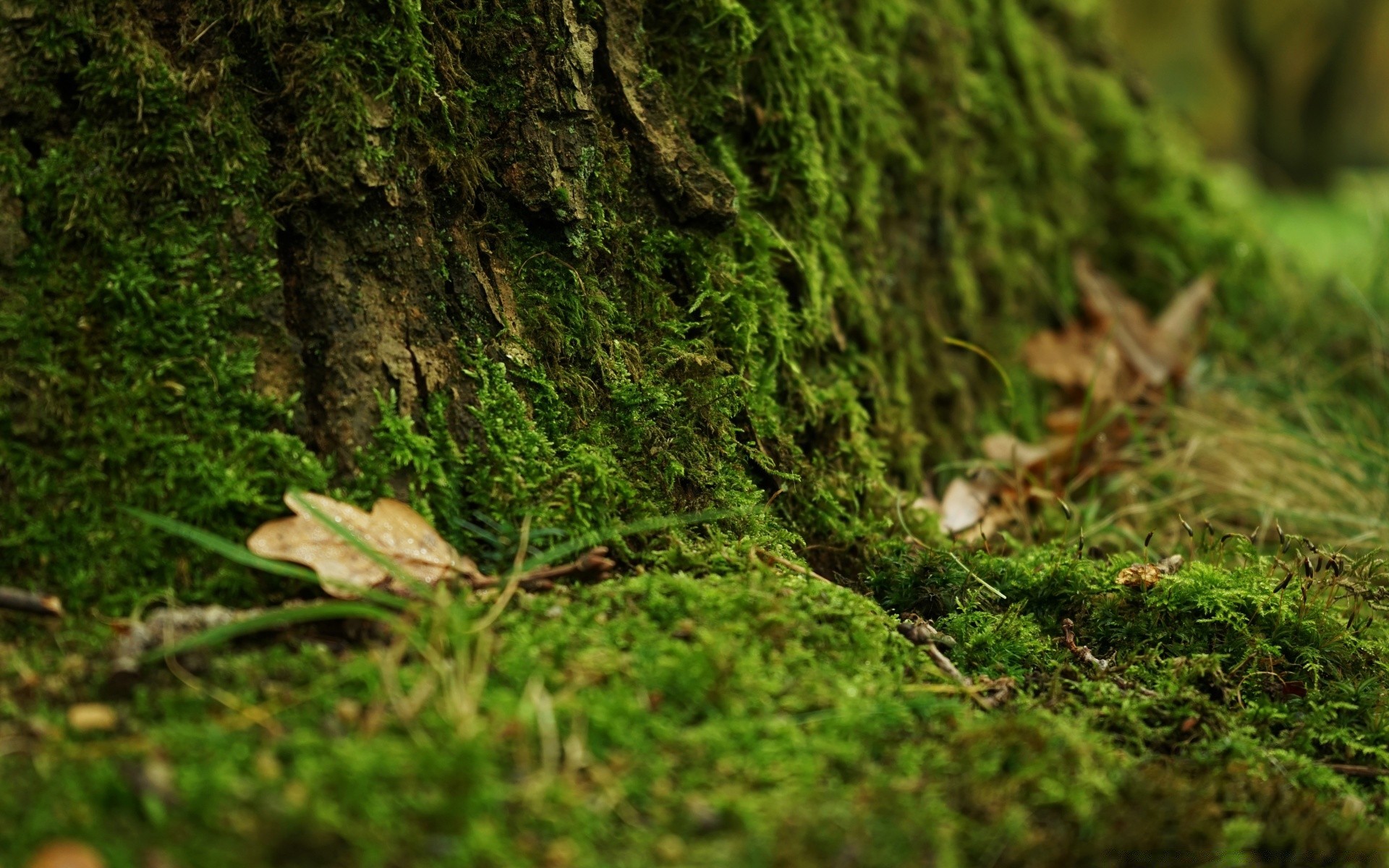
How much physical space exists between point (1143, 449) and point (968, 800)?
218 centimetres

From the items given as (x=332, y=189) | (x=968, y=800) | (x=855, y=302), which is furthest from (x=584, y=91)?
(x=968, y=800)

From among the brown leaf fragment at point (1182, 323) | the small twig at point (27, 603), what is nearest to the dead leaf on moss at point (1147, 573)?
the brown leaf fragment at point (1182, 323)

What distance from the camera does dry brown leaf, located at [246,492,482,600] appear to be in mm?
1681

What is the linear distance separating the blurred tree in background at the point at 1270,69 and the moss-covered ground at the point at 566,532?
13771mm

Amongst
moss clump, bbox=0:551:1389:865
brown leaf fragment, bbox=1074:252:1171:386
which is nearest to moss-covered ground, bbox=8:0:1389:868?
moss clump, bbox=0:551:1389:865

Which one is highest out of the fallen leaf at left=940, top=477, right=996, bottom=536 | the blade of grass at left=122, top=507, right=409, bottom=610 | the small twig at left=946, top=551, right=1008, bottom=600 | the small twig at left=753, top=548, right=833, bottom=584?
the blade of grass at left=122, top=507, right=409, bottom=610

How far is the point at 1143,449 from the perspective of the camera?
10.7 feet

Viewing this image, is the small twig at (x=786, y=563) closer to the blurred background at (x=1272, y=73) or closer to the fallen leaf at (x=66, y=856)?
the fallen leaf at (x=66, y=856)

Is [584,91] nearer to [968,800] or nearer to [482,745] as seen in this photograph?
[482,745]

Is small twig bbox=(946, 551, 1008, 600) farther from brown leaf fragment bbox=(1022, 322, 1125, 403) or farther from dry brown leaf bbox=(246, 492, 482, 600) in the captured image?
brown leaf fragment bbox=(1022, 322, 1125, 403)

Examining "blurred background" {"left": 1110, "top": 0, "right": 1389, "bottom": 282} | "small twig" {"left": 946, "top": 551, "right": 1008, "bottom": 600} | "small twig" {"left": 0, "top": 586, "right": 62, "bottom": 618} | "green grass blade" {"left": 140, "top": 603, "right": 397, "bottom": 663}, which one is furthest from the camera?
"blurred background" {"left": 1110, "top": 0, "right": 1389, "bottom": 282}

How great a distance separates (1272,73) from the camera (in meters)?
16.0

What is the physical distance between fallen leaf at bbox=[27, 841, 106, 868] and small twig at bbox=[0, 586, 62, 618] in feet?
1.74

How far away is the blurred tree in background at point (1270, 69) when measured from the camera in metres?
15.0
